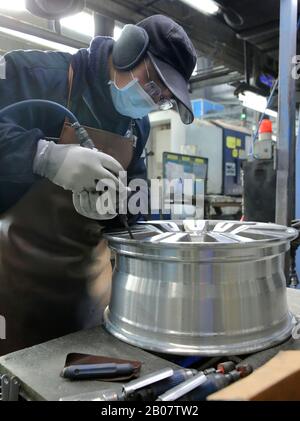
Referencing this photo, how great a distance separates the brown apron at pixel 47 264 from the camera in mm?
873

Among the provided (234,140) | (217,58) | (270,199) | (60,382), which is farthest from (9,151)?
(234,140)

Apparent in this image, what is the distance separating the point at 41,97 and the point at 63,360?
647mm

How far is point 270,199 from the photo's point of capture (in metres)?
1.51

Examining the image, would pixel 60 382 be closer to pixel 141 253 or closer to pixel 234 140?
pixel 141 253

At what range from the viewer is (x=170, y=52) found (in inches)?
36.9

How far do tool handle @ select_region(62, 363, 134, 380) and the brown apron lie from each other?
42 centimetres

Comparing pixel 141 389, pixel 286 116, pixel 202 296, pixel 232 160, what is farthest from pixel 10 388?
pixel 232 160

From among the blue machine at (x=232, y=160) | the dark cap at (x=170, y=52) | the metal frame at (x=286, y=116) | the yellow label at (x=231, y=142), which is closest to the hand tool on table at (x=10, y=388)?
the dark cap at (x=170, y=52)

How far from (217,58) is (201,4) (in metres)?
0.81

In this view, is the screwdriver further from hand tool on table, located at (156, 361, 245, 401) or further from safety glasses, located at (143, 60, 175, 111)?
safety glasses, located at (143, 60, 175, 111)

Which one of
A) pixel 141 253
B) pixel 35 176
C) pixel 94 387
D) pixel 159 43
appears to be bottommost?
pixel 94 387

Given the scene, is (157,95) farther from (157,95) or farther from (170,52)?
(170,52)

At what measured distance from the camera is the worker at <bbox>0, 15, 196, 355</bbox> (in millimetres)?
873

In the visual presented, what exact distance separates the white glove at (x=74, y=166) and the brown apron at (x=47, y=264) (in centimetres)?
13
